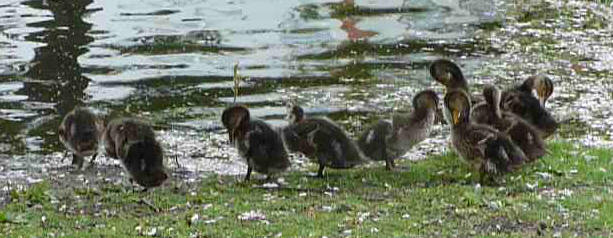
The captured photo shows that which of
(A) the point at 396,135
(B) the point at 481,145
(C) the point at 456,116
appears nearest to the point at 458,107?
(C) the point at 456,116

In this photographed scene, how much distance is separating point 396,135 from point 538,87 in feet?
5.91

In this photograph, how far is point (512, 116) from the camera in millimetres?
11578

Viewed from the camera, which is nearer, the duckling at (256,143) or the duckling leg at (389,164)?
the duckling at (256,143)

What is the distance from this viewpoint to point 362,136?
38.6 ft

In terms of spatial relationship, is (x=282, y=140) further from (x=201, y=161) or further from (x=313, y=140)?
(x=201, y=161)

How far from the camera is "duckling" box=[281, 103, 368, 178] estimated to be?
1140cm

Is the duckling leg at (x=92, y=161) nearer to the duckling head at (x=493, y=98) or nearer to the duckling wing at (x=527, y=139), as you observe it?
the duckling head at (x=493, y=98)

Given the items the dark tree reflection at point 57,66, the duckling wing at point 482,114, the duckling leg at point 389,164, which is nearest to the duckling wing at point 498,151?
the duckling wing at point 482,114

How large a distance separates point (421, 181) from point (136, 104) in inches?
208

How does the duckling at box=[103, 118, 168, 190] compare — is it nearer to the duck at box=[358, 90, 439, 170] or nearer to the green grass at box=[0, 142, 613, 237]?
the green grass at box=[0, 142, 613, 237]

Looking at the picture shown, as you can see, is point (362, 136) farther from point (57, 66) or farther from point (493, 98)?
point (57, 66)

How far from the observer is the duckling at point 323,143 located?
11398 mm

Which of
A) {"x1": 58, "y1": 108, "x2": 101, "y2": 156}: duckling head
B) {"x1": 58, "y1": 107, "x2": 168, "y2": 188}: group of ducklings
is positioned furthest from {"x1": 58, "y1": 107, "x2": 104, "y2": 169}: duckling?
{"x1": 58, "y1": 107, "x2": 168, "y2": 188}: group of ducklings

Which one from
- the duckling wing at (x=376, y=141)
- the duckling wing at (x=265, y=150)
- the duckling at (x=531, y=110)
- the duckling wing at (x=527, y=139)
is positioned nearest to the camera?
the duckling wing at (x=527, y=139)
